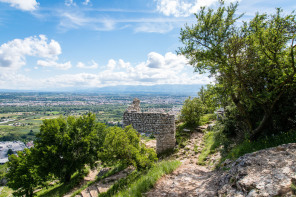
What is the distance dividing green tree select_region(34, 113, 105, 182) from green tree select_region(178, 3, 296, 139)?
1166 cm

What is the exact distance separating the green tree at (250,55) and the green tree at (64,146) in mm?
11657

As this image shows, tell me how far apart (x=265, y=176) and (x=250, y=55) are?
6009 mm

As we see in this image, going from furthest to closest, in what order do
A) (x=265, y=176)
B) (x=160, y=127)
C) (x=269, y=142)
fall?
(x=160, y=127) < (x=269, y=142) < (x=265, y=176)

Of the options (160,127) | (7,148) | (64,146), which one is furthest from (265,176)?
(7,148)

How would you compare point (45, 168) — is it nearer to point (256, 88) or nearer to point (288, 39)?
point (256, 88)

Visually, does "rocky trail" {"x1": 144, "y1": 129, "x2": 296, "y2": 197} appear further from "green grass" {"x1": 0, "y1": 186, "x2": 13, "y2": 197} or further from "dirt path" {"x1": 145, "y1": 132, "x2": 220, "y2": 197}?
"green grass" {"x1": 0, "y1": 186, "x2": 13, "y2": 197}

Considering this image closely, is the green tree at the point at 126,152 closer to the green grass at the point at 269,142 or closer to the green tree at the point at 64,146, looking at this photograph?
the green tree at the point at 64,146

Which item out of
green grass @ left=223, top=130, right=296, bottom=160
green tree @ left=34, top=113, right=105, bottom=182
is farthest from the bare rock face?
green tree @ left=34, top=113, right=105, bottom=182

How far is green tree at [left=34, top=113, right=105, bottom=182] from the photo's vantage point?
44.1ft

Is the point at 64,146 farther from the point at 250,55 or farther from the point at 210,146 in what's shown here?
the point at 250,55

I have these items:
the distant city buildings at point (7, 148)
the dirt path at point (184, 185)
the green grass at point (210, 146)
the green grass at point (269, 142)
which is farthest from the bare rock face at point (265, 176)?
the distant city buildings at point (7, 148)

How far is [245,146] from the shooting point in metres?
8.62

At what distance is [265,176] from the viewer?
4.57 m

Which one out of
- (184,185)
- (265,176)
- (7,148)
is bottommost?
(7,148)
